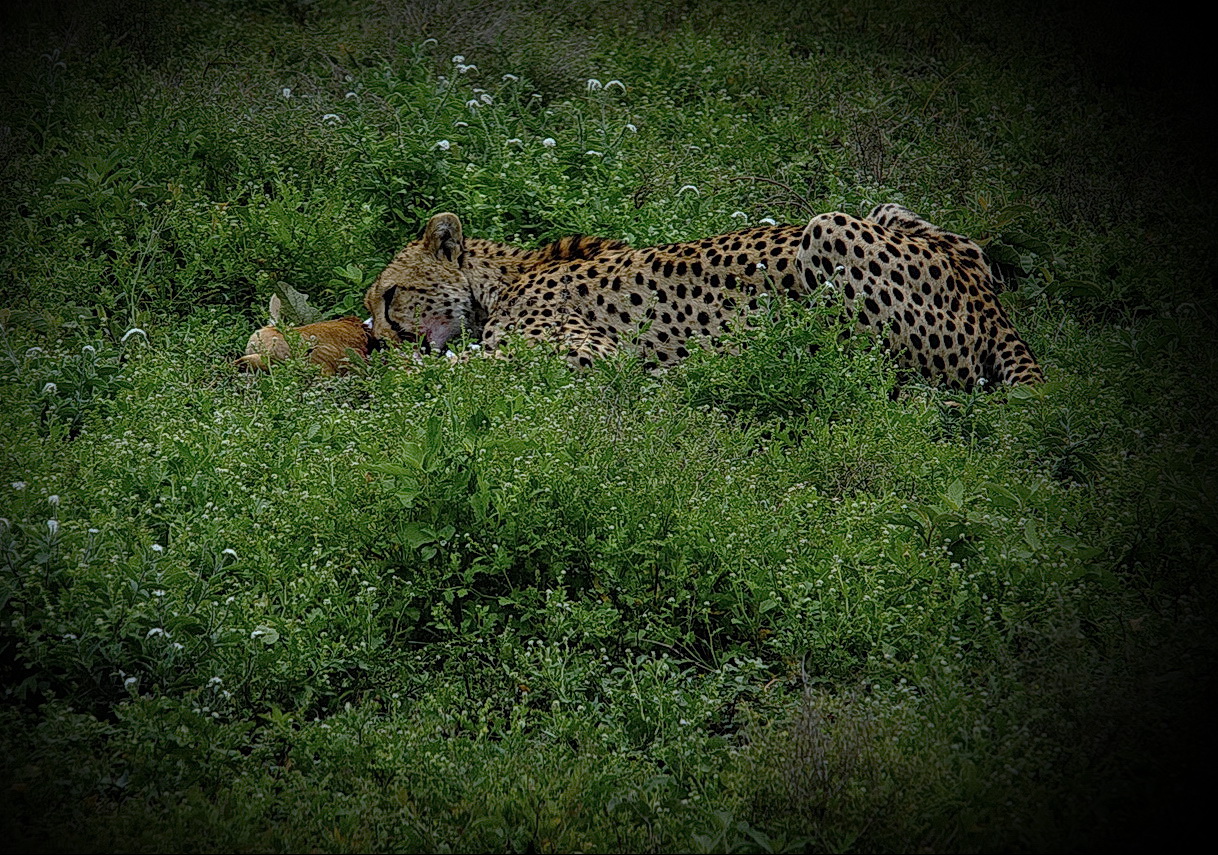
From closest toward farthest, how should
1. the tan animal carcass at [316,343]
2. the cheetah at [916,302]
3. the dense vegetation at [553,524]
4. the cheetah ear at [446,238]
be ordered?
the dense vegetation at [553,524]
the tan animal carcass at [316,343]
the cheetah at [916,302]
the cheetah ear at [446,238]

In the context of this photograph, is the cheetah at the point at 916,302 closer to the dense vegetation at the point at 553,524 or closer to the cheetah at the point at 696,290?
the cheetah at the point at 696,290

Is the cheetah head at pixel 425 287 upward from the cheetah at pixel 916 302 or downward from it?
downward

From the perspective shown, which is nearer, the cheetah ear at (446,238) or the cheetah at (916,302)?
the cheetah at (916,302)

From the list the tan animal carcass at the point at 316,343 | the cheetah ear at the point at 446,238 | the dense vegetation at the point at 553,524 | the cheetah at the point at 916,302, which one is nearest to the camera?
the dense vegetation at the point at 553,524

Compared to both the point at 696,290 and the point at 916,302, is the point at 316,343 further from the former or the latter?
the point at 916,302

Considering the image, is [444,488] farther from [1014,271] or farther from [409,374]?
[1014,271]

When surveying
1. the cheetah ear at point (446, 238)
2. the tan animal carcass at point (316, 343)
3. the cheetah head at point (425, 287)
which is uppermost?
the cheetah ear at point (446, 238)

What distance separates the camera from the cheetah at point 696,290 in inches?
277

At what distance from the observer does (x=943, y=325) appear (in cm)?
714

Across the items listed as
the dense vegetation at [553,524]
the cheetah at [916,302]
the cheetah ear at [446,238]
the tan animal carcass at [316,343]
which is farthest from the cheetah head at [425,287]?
the cheetah at [916,302]

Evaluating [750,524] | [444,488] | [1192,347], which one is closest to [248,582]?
[444,488]

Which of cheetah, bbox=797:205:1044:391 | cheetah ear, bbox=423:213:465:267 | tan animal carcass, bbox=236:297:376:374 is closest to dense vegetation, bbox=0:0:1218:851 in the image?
tan animal carcass, bbox=236:297:376:374

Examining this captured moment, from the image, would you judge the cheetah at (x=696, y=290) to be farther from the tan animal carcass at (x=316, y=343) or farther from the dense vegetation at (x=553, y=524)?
the dense vegetation at (x=553, y=524)

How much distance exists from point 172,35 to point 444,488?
7083 millimetres
